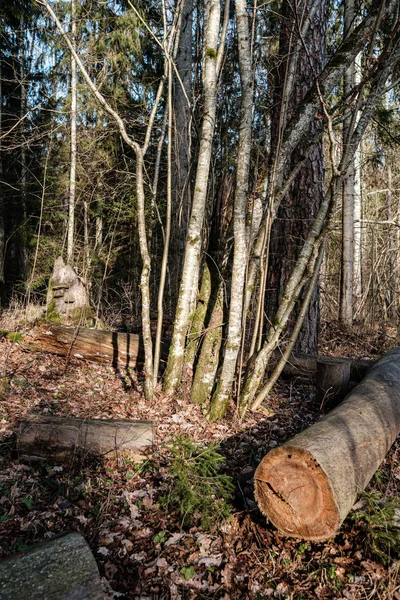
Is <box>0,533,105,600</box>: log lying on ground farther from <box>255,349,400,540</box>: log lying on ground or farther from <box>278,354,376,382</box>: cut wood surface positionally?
<box>278,354,376,382</box>: cut wood surface

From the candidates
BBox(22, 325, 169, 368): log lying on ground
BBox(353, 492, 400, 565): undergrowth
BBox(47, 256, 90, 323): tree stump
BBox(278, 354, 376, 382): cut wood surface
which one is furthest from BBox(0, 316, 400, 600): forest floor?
BBox(47, 256, 90, 323): tree stump

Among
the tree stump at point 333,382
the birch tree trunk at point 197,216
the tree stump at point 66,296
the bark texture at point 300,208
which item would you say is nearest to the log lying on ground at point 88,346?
the tree stump at point 66,296

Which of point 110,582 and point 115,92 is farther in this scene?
point 115,92

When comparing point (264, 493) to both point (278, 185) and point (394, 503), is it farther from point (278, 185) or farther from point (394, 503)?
point (278, 185)

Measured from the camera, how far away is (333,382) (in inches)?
207

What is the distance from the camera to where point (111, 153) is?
14.0 metres

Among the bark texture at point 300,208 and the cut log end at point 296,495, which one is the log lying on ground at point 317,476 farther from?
the bark texture at point 300,208

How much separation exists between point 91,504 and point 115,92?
509 inches

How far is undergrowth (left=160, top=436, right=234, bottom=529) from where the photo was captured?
309 cm

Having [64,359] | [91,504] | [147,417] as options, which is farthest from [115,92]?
[91,504]

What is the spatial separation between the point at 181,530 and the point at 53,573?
1304 millimetres

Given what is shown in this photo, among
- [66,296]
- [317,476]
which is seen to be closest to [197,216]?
[317,476]

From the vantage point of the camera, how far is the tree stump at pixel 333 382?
524 cm

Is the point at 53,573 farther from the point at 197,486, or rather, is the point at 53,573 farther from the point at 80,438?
the point at 80,438
